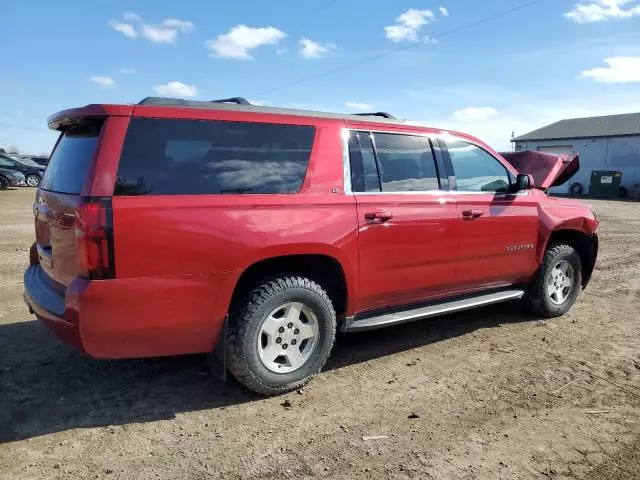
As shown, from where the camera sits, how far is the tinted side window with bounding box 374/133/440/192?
4.10 meters

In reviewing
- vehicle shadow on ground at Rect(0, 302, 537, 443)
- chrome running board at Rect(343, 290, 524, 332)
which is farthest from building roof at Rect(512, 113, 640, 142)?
vehicle shadow on ground at Rect(0, 302, 537, 443)

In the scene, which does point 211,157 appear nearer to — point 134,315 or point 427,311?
point 134,315

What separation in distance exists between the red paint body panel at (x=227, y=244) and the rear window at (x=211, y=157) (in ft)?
Answer: 0.18

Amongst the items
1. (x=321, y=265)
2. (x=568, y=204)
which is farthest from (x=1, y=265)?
(x=568, y=204)

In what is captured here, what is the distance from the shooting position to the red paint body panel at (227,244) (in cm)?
296

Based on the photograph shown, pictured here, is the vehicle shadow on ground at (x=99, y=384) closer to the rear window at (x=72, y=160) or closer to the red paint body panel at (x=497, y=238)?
the red paint body panel at (x=497, y=238)

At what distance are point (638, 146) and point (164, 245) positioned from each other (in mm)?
38097

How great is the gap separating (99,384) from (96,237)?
4.51ft

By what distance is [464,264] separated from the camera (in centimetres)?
454

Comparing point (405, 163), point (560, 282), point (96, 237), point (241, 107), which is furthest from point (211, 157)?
point (560, 282)

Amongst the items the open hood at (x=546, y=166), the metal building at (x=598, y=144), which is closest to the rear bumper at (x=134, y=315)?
the open hood at (x=546, y=166)

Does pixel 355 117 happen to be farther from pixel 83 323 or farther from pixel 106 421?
pixel 106 421

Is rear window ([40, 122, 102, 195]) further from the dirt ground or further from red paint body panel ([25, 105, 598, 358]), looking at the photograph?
the dirt ground

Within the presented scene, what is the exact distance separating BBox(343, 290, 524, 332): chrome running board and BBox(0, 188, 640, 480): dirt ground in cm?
37
